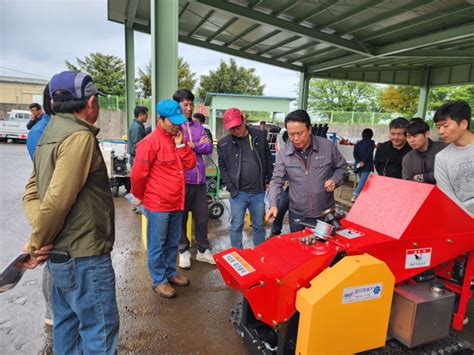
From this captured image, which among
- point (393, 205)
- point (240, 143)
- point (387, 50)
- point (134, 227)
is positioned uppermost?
point (387, 50)

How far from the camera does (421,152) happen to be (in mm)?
3051

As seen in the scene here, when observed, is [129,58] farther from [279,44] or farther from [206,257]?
[206,257]

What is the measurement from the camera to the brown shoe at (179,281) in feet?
10.2

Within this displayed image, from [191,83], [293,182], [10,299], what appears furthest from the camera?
[191,83]

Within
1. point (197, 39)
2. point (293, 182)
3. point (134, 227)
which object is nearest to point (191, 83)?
point (197, 39)

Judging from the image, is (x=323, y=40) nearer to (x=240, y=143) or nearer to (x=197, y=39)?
(x=197, y=39)

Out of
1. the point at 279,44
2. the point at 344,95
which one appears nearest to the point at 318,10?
the point at 279,44

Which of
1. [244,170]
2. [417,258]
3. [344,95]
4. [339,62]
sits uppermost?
[344,95]

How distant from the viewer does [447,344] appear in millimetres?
1983

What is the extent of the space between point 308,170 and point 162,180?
1.25 meters

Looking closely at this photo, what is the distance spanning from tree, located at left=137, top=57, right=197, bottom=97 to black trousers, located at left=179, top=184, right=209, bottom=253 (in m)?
29.1

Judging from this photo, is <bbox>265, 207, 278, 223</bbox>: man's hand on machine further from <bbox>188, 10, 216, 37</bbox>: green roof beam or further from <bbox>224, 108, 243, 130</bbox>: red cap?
<bbox>188, 10, 216, 37</bbox>: green roof beam

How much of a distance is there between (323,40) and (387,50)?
2.01 meters

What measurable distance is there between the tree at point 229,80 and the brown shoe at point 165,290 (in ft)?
125
